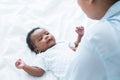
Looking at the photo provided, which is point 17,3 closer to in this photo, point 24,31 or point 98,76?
point 24,31

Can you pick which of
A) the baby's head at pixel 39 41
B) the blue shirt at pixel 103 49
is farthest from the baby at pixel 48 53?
the blue shirt at pixel 103 49

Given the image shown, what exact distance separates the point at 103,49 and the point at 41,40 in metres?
0.86

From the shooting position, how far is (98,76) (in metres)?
0.91

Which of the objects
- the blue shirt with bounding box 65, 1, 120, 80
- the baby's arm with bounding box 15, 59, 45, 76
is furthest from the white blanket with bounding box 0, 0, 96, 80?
the blue shirt with bounding box 65, 1, 120, 80

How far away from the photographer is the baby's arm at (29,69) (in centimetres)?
150

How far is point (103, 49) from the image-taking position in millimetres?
847

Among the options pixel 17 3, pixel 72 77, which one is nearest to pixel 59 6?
pixel 17 3

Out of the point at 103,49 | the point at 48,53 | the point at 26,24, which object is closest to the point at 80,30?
the point at 48,53

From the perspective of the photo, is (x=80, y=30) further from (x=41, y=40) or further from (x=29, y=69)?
(x=29, y=69)

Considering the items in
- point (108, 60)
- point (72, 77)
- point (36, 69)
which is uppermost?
point (108, 60)

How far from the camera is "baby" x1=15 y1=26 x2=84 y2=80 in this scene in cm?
152

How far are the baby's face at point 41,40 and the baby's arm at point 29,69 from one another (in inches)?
6.4

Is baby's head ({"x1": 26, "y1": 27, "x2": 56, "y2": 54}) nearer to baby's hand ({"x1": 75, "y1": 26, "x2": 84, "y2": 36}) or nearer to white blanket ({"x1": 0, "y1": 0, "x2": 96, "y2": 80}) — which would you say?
white blanket ({"x1": 0, "y1": 0, "x2": 96, "y2": 80})

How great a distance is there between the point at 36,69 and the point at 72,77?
1.89 ft
